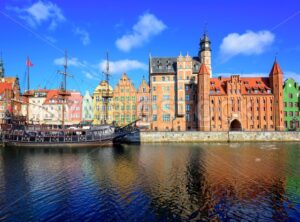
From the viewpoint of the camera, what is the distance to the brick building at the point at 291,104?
93.1m

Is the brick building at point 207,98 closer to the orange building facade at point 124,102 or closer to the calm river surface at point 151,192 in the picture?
the orange building facade at point 124,102

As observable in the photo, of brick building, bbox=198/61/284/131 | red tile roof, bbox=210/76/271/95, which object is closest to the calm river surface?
brick building, bbox=198/61/284/131

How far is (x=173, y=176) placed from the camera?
31.8 meters

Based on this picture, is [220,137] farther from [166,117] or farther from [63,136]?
[63,136]

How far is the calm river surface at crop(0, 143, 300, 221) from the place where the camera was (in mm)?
19750

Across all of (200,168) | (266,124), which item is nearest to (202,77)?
(266,124)

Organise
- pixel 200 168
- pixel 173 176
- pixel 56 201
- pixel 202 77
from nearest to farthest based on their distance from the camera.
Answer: pixel 56 201 < pixel 173 176 < pixel 200 168 < pixel 202 77

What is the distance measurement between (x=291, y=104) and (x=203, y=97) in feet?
122

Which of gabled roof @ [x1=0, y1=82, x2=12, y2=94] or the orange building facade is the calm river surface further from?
gabled roof @ [x1=0, y1=82, x2=12, y2=94]

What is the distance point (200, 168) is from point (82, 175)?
17130 millimetres

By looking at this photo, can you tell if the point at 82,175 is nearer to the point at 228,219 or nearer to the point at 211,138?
the point at 228,219

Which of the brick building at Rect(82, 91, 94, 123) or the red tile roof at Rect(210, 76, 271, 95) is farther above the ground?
the red tile roof at Rect(210, 76, 271, 95)

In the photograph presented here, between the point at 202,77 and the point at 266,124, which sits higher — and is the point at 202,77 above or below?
above

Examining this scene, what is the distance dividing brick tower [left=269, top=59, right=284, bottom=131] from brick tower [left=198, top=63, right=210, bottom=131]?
2463 centimetres
